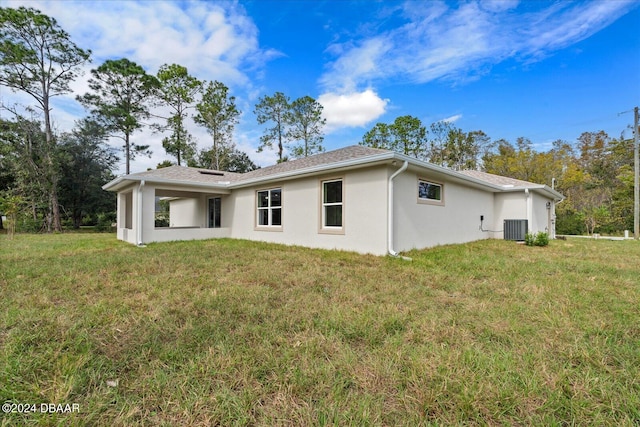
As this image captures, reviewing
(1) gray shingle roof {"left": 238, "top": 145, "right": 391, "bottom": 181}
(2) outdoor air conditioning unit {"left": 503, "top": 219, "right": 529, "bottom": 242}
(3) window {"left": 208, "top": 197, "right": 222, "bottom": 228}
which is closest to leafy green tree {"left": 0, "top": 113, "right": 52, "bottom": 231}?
(3) window {"left": 208, "top": 197, "right": 222, "bottom": 228}

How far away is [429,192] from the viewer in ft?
28.0

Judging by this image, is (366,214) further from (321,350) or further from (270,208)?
(321,350)

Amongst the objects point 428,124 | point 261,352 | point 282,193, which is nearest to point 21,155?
point 282,193

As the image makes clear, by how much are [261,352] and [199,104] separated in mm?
26786

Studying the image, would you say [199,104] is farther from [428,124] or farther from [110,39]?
[428,124]

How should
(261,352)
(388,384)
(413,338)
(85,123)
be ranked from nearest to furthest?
(388,384), (261,352), (413,338), (85,123)

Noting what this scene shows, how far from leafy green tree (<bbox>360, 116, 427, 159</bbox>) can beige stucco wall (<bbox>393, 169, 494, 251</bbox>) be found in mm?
15692

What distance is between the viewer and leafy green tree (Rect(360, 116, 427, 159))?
84.7ft

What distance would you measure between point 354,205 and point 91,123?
74.0 ft

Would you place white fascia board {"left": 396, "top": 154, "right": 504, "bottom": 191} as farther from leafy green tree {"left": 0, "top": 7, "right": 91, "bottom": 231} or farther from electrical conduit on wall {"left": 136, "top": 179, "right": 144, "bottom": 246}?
leafy green tree {"left": 0, "top": 7, "right": 91, "bottom": 231}

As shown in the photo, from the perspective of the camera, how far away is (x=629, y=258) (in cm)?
724

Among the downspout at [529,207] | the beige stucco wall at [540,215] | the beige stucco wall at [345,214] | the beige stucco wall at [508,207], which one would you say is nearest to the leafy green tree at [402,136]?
the beige stucco wall at [540,215]

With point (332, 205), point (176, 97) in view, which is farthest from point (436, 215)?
point (176, 97)

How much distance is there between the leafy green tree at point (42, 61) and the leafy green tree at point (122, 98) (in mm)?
2017
